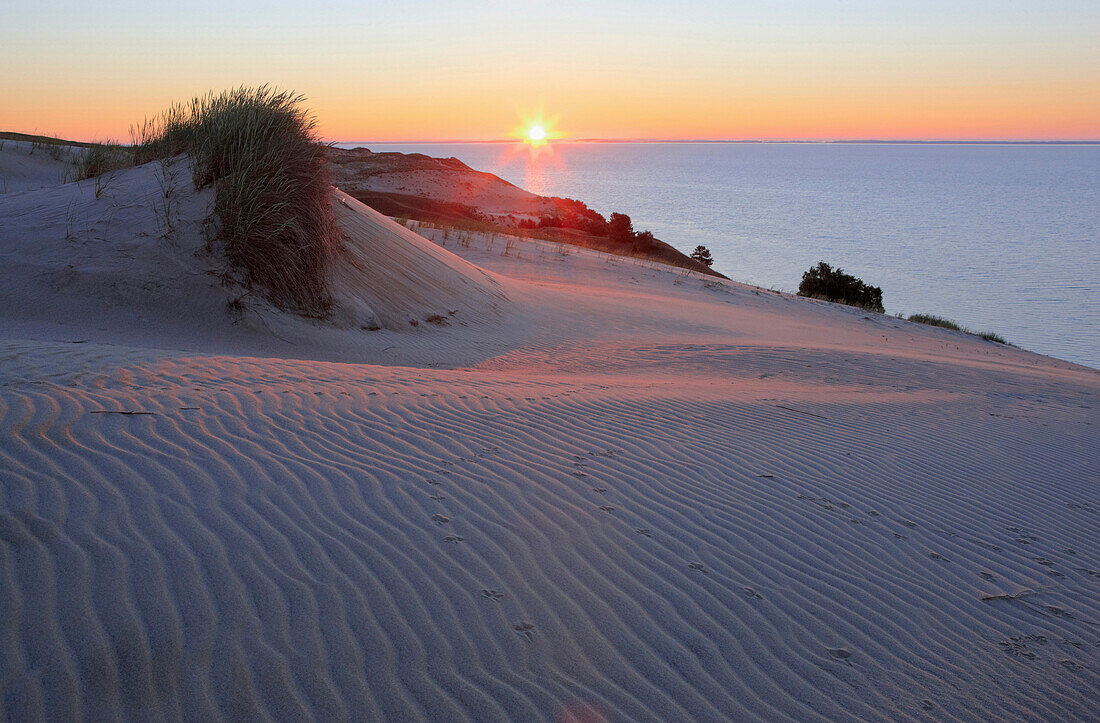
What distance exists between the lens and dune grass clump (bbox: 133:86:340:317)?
30.5ft

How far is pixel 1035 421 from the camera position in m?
8.40

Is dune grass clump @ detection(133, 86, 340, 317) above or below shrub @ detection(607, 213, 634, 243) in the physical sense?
below

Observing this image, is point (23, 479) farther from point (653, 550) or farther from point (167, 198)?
point (167, 198)

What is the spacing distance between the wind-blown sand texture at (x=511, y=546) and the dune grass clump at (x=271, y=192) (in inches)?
67.2

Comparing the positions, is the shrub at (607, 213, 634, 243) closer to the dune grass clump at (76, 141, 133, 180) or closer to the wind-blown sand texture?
the dune grass clump at (76, 141, 133, 180)

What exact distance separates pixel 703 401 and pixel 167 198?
25.9 feet

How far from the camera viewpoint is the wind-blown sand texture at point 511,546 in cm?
269

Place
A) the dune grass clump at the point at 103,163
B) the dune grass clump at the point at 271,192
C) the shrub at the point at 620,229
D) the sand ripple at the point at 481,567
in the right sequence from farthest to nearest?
the shrub at the point at 620,229
the dune grass clump at the point at 103,163
the dune grass clump at the point at 271,192
the sand ripple at the point at 481,567

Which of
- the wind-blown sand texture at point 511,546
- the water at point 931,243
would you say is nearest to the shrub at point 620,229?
the water at point 931,243

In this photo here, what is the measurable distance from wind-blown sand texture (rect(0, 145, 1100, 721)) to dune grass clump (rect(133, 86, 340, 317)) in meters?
1.71

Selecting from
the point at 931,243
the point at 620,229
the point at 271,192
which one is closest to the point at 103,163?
the point at 271,192

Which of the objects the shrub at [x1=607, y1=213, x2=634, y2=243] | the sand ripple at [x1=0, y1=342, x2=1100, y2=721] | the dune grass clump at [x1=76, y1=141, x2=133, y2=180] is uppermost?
the shrub at [x1=607, y1=213, x2=634, y2=243]

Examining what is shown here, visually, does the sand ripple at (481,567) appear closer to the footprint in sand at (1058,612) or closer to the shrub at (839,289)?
the footprint in sand at (1058,612)

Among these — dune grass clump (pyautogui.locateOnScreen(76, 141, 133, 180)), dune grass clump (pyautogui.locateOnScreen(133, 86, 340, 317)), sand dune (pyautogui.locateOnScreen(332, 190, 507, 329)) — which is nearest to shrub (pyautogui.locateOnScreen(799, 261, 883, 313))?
sand dune (pyautogui.locateOnScreen(332, 190, 507, 329))
